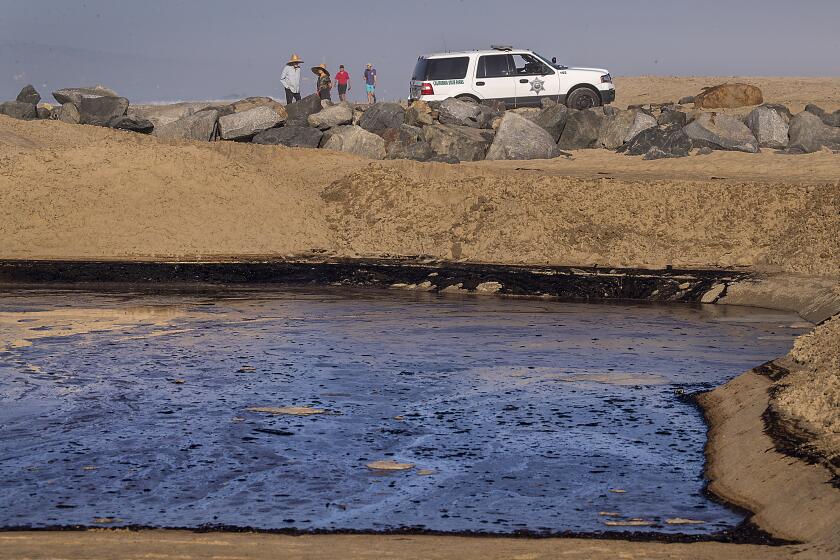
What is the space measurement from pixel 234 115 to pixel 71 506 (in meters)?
18.0

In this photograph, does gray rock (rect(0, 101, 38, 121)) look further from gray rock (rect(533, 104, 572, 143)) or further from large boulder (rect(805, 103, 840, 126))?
large boulder (rect(805, 103, 840, 126))

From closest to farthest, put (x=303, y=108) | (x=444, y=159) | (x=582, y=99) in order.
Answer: (x=444, y=159), (x=303, y=108), (x=582, y=99)

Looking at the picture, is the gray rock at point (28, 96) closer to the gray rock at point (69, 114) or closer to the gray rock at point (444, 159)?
the gray rock at point (69, 114)

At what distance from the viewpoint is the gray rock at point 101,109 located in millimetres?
25469

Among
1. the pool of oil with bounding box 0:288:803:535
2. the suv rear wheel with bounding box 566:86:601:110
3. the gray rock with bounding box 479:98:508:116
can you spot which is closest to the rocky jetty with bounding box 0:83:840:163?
the gray rock with bounding box 479:98:508:116

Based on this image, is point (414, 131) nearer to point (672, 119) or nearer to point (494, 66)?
point (494, 66)

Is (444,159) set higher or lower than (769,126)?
lower

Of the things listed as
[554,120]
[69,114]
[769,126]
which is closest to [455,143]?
[554,120]

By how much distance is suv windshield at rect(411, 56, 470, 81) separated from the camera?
25.9 metres

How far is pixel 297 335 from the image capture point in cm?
1099

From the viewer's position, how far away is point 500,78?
85.4ft

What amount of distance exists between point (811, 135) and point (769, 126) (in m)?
0.87

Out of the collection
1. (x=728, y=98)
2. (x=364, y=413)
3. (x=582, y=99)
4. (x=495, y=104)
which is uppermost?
(x=728, y=98)

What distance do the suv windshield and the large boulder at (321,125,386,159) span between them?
154 inches
